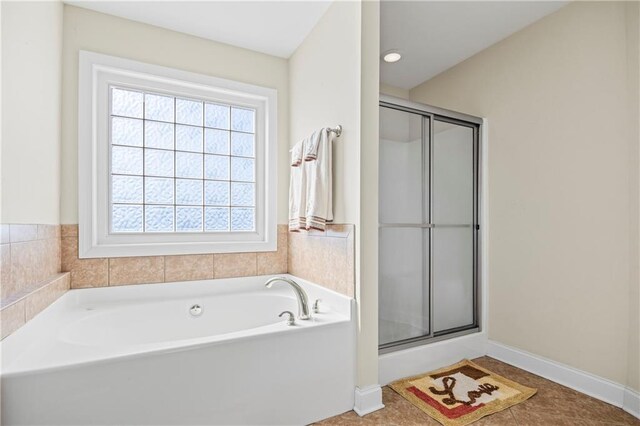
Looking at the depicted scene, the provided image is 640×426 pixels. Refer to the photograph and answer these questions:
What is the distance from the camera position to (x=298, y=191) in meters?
2.31

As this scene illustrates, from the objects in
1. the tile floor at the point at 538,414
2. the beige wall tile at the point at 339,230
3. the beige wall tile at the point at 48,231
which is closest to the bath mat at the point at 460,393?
the tile floor at the point at 538,414

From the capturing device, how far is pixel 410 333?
7.80ft

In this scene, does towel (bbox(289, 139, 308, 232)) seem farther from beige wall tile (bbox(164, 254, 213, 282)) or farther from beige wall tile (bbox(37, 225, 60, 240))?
beige wall tile (bbox(37, 225, 60, 240))

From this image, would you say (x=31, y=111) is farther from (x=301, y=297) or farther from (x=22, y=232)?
(x=301, y=297)

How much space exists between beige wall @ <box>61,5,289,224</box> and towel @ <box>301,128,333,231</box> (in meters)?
0.74

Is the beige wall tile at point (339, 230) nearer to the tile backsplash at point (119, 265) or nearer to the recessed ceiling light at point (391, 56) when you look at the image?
the tile backsplash at point (119, 265)

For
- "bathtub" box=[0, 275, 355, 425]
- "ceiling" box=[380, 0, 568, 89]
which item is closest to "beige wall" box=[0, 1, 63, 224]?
"bathtub" box=[0, 275, 355, 425]

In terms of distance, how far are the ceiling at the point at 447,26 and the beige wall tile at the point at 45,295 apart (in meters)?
2.59

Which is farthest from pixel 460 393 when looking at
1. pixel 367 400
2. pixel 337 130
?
pixel 337 130

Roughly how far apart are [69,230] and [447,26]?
2976mm

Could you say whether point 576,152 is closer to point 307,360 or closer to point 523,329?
point 523,329

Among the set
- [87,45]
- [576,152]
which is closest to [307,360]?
[576,152]

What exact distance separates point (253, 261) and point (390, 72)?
2.19m

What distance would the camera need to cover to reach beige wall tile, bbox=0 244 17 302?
1.33 m
